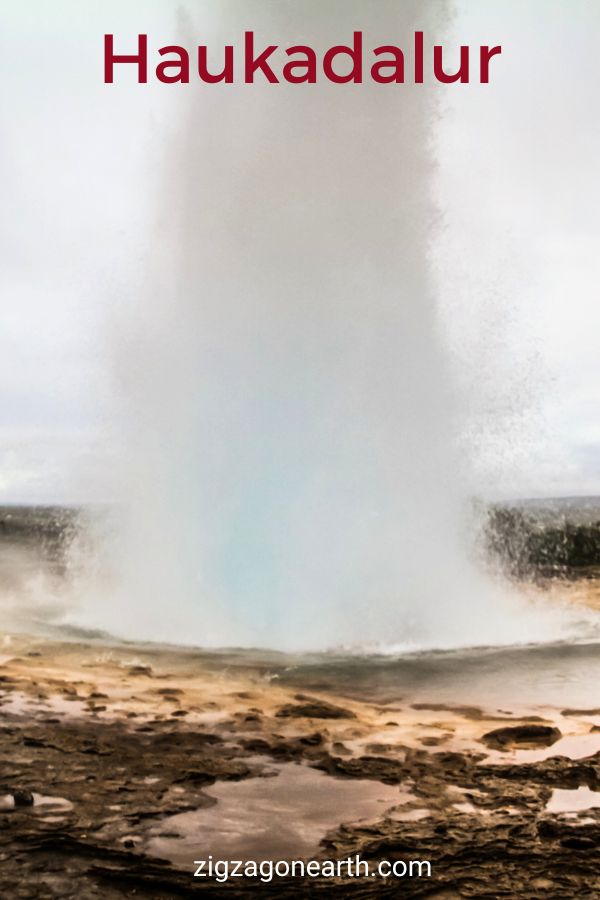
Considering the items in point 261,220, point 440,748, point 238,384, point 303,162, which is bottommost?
point 440,748

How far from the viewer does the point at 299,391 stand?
10.5m

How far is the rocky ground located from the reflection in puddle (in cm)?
2

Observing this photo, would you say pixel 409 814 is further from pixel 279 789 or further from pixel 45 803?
pixel 45 803

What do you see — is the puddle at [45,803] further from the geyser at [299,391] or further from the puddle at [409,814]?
the geyser at [299,391]

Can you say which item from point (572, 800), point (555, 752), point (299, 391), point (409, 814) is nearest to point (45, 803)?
point (409, 814)

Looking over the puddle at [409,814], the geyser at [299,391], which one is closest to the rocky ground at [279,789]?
the puddle at [409,814]

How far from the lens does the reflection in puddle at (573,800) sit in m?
4.22

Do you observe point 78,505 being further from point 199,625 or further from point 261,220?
point 261,220

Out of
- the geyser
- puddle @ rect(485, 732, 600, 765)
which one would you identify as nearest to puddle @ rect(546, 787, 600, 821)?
puddle @ rect(485, 732, 600, 765)

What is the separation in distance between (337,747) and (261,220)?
784 cm

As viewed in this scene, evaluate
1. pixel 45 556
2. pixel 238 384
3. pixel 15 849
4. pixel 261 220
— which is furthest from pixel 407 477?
pixel 45 556

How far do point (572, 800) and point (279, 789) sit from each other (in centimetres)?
161

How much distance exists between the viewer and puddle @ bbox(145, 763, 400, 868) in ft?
12.3

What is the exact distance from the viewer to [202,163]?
11.6 m
